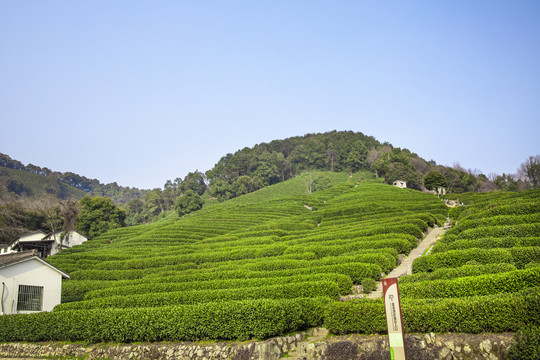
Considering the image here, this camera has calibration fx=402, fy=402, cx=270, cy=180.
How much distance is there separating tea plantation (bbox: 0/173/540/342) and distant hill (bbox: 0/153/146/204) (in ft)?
235

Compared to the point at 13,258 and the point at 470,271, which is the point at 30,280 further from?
the point at 470,271

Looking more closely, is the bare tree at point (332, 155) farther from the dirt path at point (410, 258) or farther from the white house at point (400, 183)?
the dirt path at point (410, 258)

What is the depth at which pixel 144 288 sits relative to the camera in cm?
2834

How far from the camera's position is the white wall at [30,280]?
23.5 m

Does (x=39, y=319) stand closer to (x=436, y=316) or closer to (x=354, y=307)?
(x=354, y=307)

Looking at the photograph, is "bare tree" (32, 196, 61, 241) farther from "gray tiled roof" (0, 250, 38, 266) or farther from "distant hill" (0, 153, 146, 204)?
"gray tiled roof" (0, 250, 38, 266)

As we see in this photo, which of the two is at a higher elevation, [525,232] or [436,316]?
[525,232]

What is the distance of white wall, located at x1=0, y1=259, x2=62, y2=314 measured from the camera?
23517mm

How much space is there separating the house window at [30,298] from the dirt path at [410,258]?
65.3 feet

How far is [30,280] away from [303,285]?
661 inches

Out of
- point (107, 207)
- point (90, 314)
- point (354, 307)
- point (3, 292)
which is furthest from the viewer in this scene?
point (107, 207)

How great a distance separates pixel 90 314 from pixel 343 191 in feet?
231

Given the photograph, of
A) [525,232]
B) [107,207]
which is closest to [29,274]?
[525,232]

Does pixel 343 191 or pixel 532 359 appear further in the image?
pixel 343 191
